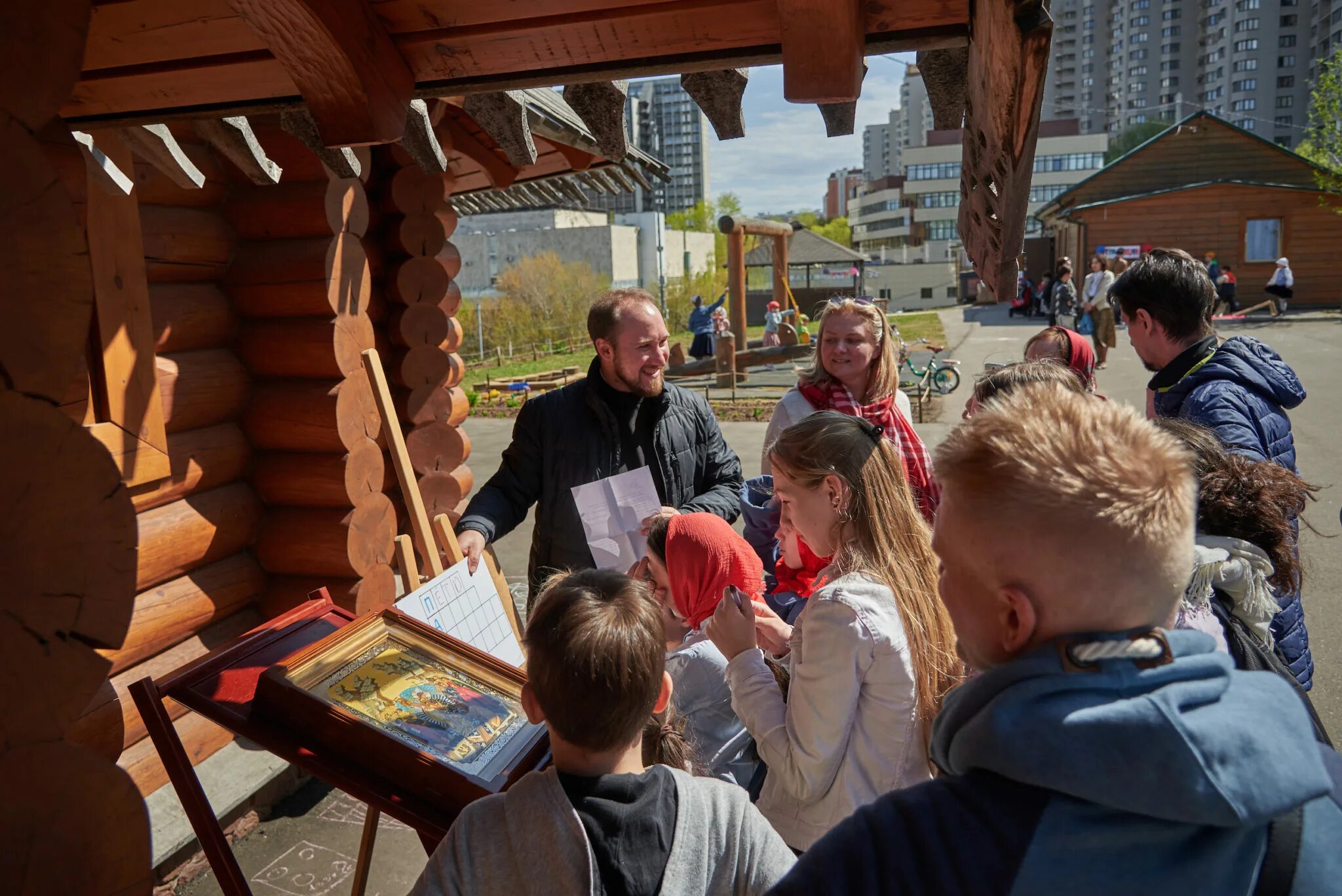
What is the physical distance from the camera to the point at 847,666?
76.7 inches

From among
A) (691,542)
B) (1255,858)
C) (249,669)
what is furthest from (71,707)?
(1255,858)

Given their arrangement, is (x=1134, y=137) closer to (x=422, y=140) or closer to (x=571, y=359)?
(x=571, y=359)

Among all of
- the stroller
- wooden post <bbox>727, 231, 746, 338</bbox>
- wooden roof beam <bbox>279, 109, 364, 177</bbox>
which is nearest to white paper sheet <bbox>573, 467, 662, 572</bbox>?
wooden roof beam <bbox>279, 109, 364, 177</bbox>

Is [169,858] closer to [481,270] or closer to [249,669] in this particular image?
[249,669]

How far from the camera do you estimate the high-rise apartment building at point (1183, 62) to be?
8994 centimetres

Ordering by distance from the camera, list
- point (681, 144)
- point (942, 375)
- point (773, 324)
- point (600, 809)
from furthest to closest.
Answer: point (681, 144)
point (773, 324)
point (942, 375)
point (600, 809)

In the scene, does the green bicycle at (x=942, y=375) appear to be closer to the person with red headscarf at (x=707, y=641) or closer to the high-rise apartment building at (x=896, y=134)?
the person with red headscarf at (x=707, y=641)

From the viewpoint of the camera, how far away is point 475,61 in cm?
218

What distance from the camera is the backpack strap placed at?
0.91 m

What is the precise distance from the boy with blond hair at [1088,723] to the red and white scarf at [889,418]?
95.3 inches

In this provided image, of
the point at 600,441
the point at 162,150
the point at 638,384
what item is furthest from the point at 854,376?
the point at 162,150

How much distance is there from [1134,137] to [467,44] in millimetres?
100419

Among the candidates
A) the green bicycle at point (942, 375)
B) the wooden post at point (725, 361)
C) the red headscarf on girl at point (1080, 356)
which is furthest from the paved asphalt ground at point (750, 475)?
the wooden post at point (725, 361)

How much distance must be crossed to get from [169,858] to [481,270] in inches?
2024
